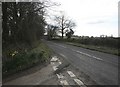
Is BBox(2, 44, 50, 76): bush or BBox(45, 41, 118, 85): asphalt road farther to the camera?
BBox(2, 44, 50, 76): bush

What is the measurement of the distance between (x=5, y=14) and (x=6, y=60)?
9373mm

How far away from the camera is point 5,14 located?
63.4ft

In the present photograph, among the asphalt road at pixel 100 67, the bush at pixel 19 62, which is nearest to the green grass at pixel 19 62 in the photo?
the bush at pixel 19 62

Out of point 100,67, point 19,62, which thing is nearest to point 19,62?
point 19,62

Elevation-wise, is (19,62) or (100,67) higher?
(19,62)

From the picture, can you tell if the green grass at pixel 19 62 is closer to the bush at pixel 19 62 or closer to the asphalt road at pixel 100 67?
the bush at pixel 19 62

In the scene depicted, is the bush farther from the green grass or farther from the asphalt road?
the asphalt road

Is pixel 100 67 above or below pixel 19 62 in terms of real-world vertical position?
below

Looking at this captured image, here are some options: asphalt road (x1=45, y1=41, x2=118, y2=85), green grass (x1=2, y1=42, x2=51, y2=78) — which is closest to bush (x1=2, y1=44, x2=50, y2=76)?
green grass (x1=2, y1=42, x2=51, y2=78)

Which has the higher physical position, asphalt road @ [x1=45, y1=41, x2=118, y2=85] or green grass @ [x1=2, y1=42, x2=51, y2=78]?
green grass @ [x1=2, y1=42, x2=51, y2=78]

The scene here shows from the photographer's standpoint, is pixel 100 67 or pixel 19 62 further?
pixel 100 67

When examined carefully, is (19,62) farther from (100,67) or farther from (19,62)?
(100,67)

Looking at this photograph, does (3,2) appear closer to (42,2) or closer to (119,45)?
(42,2)

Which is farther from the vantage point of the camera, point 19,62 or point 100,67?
point 100,67
